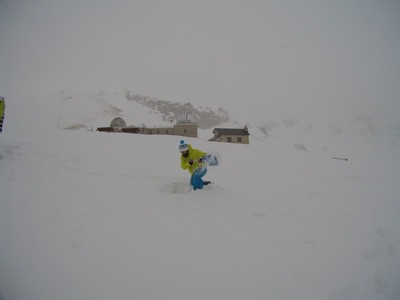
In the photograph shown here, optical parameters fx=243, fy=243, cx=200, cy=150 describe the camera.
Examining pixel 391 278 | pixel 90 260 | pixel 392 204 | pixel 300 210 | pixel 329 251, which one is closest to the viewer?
pixel 90 260

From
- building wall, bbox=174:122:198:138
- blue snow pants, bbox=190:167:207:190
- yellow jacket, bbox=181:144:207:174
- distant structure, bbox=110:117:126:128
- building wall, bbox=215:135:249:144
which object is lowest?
blue snow pants, bbox=190:167:207:190

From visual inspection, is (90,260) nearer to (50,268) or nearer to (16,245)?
(50,268)

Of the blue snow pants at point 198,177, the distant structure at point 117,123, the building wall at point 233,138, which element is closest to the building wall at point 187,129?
the building wall at point 233,138

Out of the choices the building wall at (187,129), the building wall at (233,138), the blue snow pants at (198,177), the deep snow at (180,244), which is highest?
the building wall at (187,129)

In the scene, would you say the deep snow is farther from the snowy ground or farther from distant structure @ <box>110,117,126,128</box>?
distant structure @ <box>110,117,126,128</box>

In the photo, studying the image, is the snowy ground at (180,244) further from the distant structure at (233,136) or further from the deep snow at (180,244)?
the distant structure at (233,136)

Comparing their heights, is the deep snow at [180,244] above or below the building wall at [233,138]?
below

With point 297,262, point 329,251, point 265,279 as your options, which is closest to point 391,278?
point 329,251

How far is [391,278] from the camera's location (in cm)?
439

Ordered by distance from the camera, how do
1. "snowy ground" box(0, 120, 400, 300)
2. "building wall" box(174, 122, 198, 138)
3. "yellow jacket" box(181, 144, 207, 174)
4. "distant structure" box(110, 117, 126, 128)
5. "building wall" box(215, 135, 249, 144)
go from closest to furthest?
"snowy ground" box(0, 120, 400, 300)
"yellow jacket" box(181, 144, 207, 174)
"building wall" box(174, 122, 198, 138)
"building wall" box(215, 135, 249, 144)
"distant structure" box(110, 117, 126, 128)

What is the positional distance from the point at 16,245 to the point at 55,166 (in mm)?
6399

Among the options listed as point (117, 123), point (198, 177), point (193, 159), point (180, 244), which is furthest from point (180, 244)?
point (117, 123)

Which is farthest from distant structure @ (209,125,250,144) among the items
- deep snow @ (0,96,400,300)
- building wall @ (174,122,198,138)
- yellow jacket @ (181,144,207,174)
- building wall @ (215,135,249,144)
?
yellow jacket @ (181,144,207,174)

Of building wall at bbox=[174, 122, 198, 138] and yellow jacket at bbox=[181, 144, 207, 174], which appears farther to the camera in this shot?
building wall at bbox=[174, 122, 198, 138]
